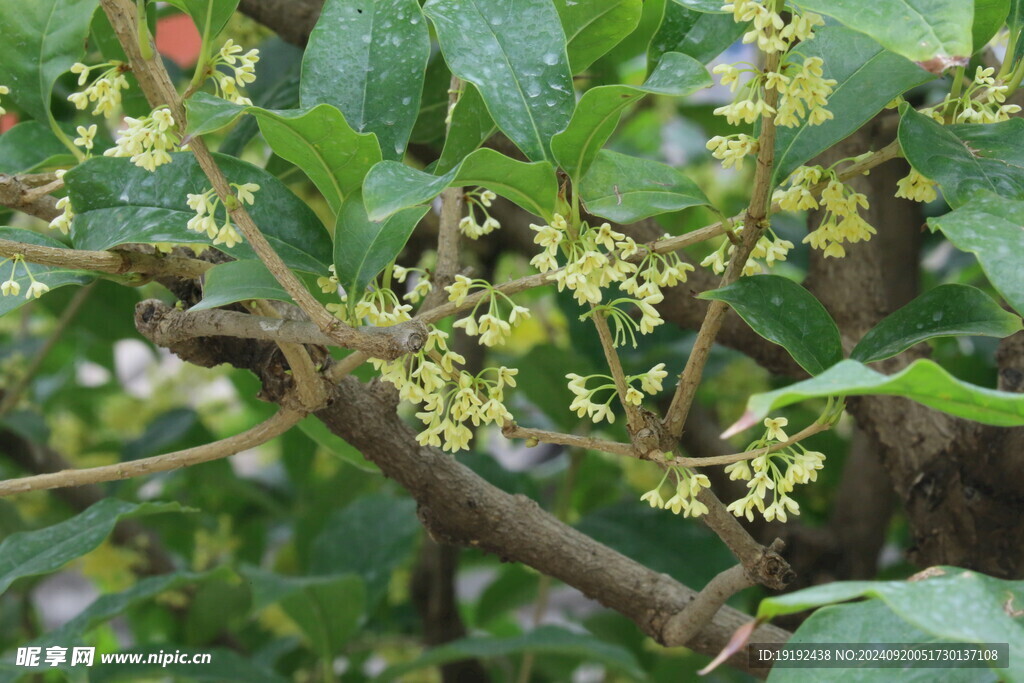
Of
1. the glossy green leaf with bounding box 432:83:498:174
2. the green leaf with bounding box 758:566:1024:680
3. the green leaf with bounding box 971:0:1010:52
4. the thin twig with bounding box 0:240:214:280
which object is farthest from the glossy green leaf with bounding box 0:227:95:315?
the green leaf with bounding box 971:0:1010:52

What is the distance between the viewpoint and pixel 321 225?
64cm

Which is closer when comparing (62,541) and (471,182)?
(471,182)

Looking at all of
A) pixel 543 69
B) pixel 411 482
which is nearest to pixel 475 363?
pixel 411 482

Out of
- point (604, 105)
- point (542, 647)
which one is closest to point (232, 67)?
point (604, 105)

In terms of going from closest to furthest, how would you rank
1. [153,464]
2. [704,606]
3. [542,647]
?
[153,464] < [704,606] < [542,647]

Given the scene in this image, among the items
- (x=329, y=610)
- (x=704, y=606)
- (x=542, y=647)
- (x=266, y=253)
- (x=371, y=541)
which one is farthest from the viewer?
(x=371, y=541)

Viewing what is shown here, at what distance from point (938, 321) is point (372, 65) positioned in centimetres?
39

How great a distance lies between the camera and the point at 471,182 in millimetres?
512

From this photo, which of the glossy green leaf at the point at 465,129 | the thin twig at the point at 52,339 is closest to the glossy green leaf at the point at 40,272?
the glossy green leaf at the point at 465,129

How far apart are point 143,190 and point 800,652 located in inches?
19.3

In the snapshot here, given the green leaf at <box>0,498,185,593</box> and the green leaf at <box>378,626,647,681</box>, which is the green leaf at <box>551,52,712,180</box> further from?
the green leaf at <box>378,626,647,681</box>

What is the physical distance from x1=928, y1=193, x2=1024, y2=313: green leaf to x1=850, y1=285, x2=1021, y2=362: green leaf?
5cm

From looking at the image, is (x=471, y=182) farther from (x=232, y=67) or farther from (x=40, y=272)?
(x=40, y=272)

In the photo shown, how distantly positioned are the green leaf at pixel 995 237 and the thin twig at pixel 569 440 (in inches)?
8.0
